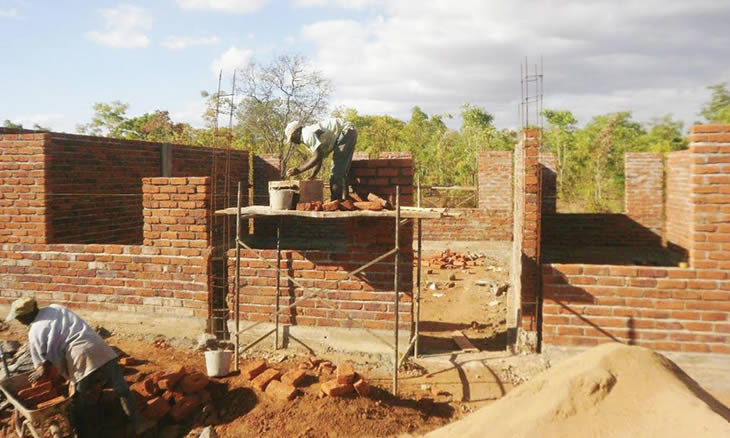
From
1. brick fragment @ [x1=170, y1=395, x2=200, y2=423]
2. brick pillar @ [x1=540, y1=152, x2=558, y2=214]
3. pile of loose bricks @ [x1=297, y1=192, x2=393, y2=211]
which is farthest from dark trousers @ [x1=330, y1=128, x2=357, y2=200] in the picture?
brick pillar @ [x1=540, y1=152, x2=558, y2=214]

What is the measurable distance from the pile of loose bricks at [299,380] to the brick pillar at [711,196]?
331cm

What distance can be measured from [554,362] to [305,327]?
2.55 m

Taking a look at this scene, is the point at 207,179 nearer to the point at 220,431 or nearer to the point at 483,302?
the point at 220,431

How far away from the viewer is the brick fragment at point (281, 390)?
14.3 feet

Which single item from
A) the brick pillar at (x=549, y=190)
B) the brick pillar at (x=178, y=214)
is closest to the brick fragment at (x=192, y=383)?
the brick pillar at (x=178, y=214)

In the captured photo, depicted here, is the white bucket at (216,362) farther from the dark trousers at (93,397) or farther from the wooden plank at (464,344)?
the wooden plank at (464,344)

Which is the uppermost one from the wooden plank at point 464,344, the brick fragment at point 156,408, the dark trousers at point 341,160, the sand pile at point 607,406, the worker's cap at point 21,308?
the dark trousers at point 341,160

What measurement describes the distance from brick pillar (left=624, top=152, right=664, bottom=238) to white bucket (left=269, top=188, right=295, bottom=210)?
960 centimetres

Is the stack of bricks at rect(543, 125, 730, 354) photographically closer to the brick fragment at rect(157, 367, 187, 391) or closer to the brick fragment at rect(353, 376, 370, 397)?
the brick fragment at rect(353, 376, 370, 397)

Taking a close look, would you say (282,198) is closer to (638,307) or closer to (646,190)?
(638,307)

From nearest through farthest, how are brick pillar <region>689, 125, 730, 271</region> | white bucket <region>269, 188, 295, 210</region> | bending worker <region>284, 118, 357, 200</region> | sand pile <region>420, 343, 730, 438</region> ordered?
sand pile <region>420, 343, 730, 438</region> < brick pillar <region>689, 125, 730, 271</region> < white bucket <region>269, 188, 295, 210</region> < bending worker <region>284, 118, 357, 200</region>

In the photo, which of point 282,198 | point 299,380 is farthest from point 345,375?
point 282,198

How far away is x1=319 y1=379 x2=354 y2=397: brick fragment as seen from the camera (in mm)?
4282

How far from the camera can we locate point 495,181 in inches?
557
